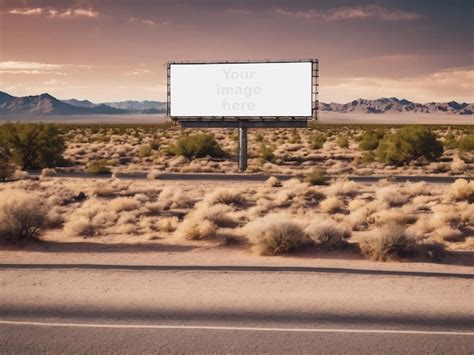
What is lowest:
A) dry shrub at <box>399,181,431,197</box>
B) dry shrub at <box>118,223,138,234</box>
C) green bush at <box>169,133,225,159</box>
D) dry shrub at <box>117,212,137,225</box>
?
dry shrub at <box>118,223,138,234</box>

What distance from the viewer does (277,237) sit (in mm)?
13086

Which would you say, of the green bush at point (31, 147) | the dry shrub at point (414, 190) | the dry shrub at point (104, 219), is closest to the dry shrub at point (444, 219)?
the dry shrub at point (414, 190)

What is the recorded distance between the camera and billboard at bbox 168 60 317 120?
32.1 m

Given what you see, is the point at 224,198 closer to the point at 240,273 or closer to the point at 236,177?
the point at 236,177

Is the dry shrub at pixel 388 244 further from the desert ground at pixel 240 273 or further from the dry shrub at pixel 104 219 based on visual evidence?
the dry shrub at pixel 104 219

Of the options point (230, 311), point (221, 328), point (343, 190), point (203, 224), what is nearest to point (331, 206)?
point (343, 190)

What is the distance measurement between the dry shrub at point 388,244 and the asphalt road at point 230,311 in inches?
61.7

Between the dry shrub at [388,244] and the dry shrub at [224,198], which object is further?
the dry shrub at [224,198]

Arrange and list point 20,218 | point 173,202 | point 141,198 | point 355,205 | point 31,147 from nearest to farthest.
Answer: point 20,218
point 355,205
point 173,202
point 141,198
point 31,147

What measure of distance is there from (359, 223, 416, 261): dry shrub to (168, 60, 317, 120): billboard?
20226 mm

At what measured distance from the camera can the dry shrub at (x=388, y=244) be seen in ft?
40.8

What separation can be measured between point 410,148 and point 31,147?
26.7 m

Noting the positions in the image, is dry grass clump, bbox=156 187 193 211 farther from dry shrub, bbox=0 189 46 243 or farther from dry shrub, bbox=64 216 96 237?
dry shrub, bbox=0 189 46 243

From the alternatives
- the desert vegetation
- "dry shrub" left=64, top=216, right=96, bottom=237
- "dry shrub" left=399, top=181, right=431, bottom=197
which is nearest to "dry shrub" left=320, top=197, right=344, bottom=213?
the desert vegetation
